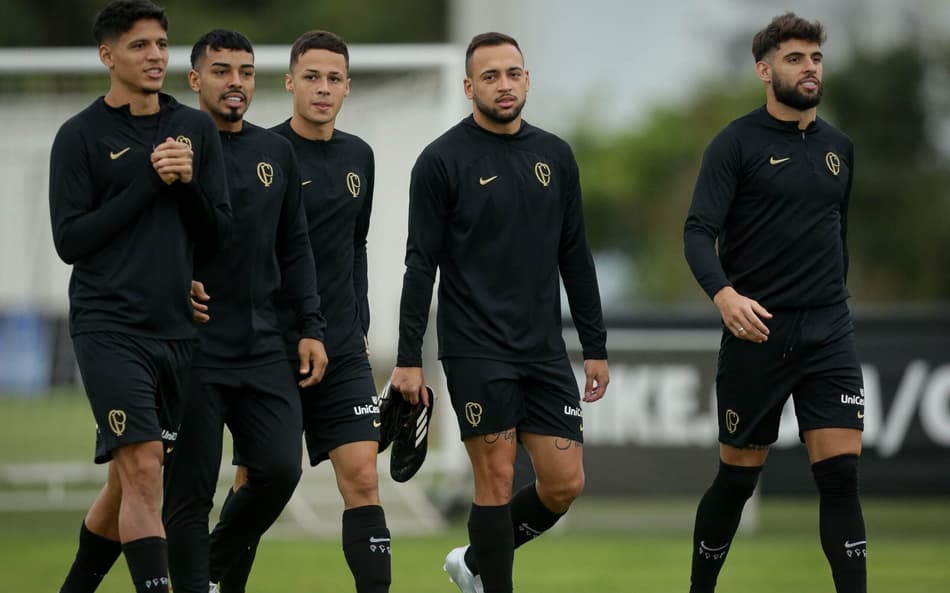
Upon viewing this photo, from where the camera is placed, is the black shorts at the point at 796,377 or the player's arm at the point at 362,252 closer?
the black shorts at the point at 796,377

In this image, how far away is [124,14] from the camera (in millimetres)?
6906

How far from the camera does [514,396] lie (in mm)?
7645

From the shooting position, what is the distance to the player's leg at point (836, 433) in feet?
24.5

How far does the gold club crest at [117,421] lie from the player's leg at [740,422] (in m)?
2.81

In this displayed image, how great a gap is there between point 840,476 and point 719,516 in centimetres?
67

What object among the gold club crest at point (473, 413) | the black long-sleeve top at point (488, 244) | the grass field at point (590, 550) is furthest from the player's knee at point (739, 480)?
the grass field at point (590, 550)

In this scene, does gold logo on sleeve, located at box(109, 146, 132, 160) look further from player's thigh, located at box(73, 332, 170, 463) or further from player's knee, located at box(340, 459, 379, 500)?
player's knee, located at box(340, 459, 379, 500)

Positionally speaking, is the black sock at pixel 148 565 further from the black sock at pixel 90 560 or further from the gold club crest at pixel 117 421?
the black sock at pixel 90 560

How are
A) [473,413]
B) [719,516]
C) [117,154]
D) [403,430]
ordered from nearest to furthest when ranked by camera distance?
[117,154] < [473,413] < [719,516] < [403,430]

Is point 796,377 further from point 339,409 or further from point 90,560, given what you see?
point 90,560

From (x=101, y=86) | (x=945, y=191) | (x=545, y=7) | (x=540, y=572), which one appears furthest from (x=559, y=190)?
(x=545, y=7)

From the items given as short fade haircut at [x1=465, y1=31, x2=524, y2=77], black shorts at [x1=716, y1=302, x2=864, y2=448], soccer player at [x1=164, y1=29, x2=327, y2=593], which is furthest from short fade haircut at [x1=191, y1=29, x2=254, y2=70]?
black shorts at [x1=716, y1=302, x2=864, y2=448]

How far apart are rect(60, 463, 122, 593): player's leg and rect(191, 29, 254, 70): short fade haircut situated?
1.86m

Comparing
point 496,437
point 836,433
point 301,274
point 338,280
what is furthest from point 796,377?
point 301,274
